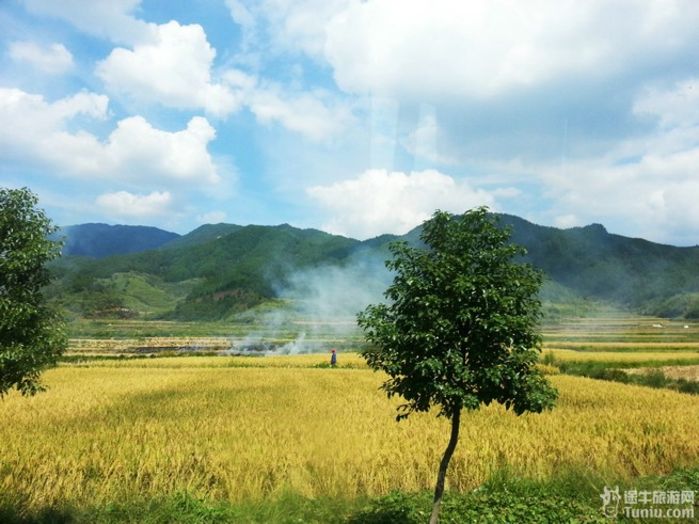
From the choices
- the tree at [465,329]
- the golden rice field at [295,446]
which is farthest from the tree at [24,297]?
the tree at [465,329]

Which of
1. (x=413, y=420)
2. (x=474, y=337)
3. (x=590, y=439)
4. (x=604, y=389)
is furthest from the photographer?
(x=604, y=389)

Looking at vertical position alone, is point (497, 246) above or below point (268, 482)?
above

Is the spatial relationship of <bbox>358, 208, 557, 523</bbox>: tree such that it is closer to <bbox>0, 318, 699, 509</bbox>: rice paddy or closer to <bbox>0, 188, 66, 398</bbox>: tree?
<bbox>0, 318, 699, 509</bbox>: rice paddy

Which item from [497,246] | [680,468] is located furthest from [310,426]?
[680,468]

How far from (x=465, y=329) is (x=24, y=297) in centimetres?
1129

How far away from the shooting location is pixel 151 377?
3316 centimetres

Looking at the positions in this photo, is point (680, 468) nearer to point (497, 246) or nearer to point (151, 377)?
point (497, 246)

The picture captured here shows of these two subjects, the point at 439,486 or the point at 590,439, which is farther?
the point at 590,439

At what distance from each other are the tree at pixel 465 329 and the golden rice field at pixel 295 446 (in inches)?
177

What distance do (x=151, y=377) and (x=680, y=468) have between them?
3354 centimetres

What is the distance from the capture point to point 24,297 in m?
10.8

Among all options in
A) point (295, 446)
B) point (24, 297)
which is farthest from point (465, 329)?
point (24, 297)

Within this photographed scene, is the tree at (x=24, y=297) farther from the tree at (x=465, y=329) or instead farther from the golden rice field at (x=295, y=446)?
the tree at (x=465, y=329)

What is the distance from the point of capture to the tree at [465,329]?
7.20 m
